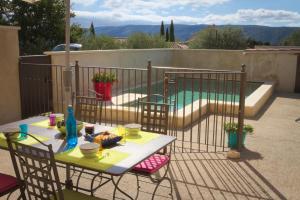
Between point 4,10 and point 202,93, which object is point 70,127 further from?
point 4,10

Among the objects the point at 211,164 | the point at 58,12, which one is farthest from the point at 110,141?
the point at 58,12

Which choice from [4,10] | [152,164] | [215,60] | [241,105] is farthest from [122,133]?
[4,10]

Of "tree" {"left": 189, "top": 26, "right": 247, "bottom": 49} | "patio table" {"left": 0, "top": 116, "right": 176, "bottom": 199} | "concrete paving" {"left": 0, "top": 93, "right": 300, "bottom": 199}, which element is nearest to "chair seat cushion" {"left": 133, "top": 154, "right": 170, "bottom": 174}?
"patio table" {"left": 0, "top": 116, "right": 176, "bottom": 199}

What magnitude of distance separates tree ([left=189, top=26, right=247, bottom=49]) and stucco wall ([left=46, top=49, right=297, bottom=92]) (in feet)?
22.3

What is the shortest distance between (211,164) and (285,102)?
546 cm

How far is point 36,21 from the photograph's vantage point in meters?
13.9

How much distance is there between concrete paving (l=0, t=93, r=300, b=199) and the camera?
3.46 meters

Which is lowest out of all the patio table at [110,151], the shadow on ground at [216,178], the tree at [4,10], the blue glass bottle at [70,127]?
the shadow on ground at [216,178]

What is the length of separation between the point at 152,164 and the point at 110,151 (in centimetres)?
58

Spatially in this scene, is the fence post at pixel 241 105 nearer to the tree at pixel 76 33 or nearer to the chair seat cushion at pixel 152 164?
the chair seat cushion at pixel 152 164

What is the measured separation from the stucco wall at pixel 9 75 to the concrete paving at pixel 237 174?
1.68 m

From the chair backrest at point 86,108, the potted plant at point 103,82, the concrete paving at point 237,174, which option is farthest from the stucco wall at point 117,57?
the concrete paving at point 237,174

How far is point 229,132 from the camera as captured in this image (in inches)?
188

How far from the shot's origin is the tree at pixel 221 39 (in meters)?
19.8
